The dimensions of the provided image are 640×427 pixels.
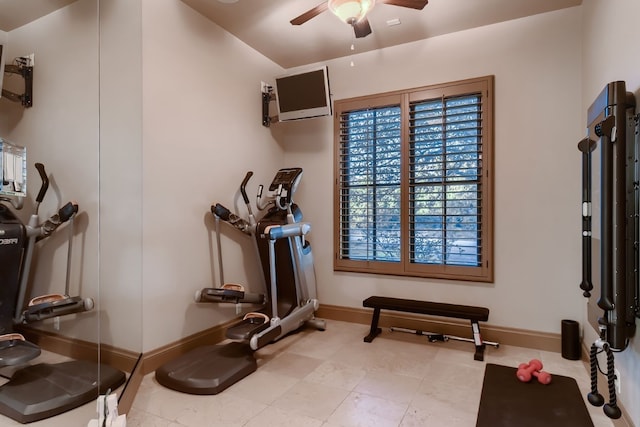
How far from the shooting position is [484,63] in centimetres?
355

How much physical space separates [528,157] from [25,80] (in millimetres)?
3858

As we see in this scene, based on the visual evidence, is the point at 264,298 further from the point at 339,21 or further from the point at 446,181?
the point at 339,21

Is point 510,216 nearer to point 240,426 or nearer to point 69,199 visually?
point 240,426

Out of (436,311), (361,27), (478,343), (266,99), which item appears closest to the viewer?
(361,27)

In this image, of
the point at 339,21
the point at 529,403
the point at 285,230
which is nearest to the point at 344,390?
the point at 529,403

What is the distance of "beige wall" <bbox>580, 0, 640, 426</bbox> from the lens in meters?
1.86

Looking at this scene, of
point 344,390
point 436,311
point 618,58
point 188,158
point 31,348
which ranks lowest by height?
point 344,390

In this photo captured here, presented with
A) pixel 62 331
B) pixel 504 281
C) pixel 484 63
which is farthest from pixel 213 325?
pixel 484 63

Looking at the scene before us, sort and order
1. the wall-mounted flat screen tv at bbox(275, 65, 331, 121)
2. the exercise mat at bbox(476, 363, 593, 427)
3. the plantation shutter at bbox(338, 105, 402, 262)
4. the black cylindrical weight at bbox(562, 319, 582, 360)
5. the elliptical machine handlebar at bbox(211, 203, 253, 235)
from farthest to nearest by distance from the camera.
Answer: the plantation shutter at bbox(338, 105, 402, 262) < the wall-mounted flat screen tv at bbox(275, 65, 331, 121) < the elliptical machine handlebar at bbox(211, 203, 253, 235) < the black cylindrical weight at bbox(562, 319, 582, 360) < the exercise mat at bbox(476, 363, 593, 427)

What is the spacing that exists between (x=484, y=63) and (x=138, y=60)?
3111 mm

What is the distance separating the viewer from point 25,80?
212cm

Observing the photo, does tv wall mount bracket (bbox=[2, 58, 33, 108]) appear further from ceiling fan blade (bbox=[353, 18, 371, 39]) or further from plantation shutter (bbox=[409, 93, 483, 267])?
plantation shutter (bbox=[409, 93, 483, 267])

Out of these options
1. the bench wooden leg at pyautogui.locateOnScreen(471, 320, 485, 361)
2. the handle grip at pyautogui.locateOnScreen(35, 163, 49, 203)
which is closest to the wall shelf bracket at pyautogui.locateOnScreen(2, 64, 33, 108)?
the handle grip at pyautogui.locateOnScreen(35, 163, 49, 203)

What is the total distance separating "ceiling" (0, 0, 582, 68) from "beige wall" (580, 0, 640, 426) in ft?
2.05
